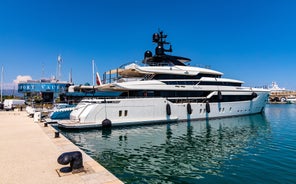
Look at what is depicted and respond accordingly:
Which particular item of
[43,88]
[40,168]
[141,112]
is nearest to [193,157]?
[40,168]

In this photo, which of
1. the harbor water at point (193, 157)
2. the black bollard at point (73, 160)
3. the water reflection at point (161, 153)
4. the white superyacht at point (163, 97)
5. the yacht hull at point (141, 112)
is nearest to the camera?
the black bollard at point (73, 160)

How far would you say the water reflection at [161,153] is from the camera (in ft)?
27.2

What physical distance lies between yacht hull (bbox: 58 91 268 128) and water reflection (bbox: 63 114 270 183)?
1.95m

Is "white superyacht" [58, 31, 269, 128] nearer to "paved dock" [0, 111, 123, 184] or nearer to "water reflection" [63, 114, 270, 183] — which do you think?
"water reflection" [63, 114, 270, 183]

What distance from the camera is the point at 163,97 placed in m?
23.7

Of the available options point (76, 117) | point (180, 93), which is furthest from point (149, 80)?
point (76, 117)

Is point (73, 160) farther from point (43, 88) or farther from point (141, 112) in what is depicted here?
point (43, 88)

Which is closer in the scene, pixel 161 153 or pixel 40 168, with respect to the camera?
pixel 40 168

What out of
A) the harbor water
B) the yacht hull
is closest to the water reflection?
the harbor water

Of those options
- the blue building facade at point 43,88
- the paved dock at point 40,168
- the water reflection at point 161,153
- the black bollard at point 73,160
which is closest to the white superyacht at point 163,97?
the water reflection at point 161,153

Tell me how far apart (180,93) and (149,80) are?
452 cm

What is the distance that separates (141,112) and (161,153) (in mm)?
10383

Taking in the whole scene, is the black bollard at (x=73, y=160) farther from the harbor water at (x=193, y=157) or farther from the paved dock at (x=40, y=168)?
the harbor water at (x=193, y=157)

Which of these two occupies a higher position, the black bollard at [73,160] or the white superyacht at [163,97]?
the white superyacht at [163,97]
